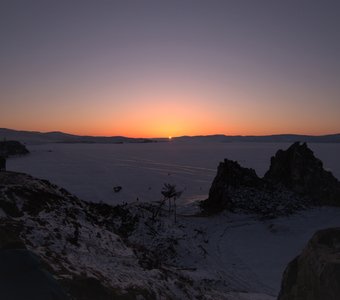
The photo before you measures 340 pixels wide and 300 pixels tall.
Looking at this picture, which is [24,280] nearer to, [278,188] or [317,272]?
[317,272]

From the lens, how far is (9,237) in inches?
687

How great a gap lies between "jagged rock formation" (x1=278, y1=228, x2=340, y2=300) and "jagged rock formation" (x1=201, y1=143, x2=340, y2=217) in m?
33.8

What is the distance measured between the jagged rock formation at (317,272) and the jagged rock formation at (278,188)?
3378 centimetres

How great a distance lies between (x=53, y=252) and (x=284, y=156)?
150ft

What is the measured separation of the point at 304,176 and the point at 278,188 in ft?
12.8

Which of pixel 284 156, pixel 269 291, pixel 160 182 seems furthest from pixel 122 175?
pixel 269 291

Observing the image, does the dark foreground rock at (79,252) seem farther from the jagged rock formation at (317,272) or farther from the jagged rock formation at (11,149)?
the jagged rock formation at (11,149)

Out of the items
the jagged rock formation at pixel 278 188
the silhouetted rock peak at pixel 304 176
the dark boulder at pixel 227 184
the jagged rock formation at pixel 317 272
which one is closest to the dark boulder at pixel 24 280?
the jagged rock formation at pixel 317 272

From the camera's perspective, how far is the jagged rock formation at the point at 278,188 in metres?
49.2

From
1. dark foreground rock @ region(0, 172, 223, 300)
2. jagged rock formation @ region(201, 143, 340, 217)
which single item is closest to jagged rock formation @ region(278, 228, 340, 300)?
dark foreground rock @ region(0, 172, 223, 300)

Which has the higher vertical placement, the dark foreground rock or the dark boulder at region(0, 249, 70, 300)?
the dark boulder at region(0, 249, 70, 300)

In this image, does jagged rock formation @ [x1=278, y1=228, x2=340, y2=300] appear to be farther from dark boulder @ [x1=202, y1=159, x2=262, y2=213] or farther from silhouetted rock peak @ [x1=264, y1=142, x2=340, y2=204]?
silhouetted rock peak @ [x1=264, y1=142, x2=340, y2=204]

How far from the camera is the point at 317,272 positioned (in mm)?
11578

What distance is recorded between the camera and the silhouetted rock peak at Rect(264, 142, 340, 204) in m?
52.0
